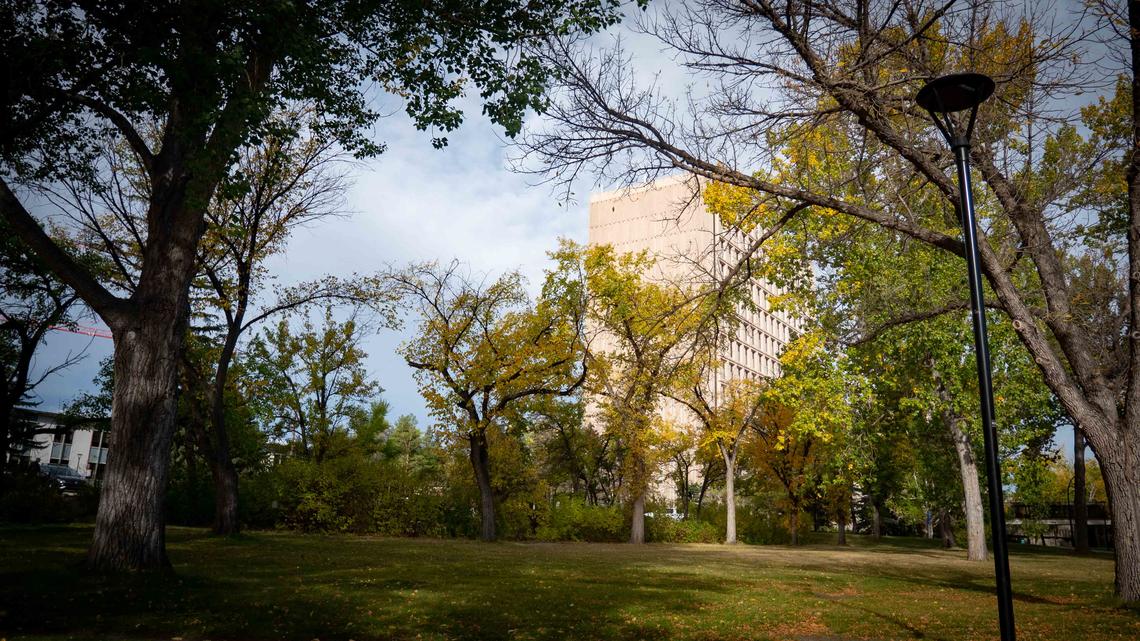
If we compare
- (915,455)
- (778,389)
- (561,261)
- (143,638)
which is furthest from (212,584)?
(915,455)

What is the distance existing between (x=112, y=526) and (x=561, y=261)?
67.2ft

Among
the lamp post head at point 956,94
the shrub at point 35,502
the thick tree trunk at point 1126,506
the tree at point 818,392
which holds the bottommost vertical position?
the shrub at point 35,502

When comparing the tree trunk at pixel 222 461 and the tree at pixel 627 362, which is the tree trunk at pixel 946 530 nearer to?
the tree at pixel 627 362

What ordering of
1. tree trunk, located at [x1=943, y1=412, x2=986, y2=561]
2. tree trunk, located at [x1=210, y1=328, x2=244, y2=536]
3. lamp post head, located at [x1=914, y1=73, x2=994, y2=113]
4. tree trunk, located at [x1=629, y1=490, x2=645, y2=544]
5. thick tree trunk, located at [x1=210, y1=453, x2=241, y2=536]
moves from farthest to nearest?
1. tree trunk, located at [x1=629, y1=490, x2=645, y2=544]
2. tree trunk, located at [x1=943, y1=412, x2=986, y2=561]
3. thick tree trunk, located at [x1=210, y1=453, x2=241, y2=536]
4. tree trunk, located at [x1=210, y1=328, x2=244, y2=536]
5. lamp post head, located at [x1=914, y1=73, x2=994, y2=113]

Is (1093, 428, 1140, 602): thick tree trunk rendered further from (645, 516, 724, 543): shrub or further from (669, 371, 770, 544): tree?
(645, 516, 724, 543): shrub

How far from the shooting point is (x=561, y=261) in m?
28.6

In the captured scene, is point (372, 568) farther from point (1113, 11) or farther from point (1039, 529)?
point (1039, 529)

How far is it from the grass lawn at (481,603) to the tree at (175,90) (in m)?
1.98

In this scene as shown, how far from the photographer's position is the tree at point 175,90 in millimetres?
9773

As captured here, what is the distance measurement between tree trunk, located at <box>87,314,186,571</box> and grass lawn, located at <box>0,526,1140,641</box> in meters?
0.60

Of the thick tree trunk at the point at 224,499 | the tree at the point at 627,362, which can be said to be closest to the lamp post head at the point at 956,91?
the tree at the point at 627,362

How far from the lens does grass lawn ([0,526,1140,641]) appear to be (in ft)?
23.8

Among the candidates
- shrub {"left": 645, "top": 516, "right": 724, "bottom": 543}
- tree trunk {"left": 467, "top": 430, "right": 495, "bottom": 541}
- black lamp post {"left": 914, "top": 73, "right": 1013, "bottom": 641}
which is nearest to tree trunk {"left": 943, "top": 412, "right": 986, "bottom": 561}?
shrub {"left": 645, "top": 516, "right": 724, "bottom": 543}

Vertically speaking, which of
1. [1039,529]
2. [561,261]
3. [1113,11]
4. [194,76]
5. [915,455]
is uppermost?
[561,261]
